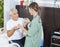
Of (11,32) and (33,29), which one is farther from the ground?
(33,29)

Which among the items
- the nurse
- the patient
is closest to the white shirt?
the patient

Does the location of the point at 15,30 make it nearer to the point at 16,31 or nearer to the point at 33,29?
the point at 16,31

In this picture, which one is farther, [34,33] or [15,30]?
[15,30]

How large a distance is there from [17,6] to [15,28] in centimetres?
80

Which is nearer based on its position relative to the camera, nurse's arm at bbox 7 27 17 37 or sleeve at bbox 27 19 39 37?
sleeve at bbox 27 19 39 37

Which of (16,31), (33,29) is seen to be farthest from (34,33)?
(16,31)

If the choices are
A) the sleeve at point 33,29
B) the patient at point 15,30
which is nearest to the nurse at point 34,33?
the sleeve at point 33,29

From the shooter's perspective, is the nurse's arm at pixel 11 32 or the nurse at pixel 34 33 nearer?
the nurse at pixel 34 33

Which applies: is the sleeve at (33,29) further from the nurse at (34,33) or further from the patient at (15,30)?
the patient at (15,30)

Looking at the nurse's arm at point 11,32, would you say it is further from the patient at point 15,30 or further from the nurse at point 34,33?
the nurse at point 34,33

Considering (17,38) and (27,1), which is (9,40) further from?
(27,1)

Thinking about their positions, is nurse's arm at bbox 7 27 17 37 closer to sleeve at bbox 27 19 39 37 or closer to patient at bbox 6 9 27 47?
patient at bbox 6 9 27 47

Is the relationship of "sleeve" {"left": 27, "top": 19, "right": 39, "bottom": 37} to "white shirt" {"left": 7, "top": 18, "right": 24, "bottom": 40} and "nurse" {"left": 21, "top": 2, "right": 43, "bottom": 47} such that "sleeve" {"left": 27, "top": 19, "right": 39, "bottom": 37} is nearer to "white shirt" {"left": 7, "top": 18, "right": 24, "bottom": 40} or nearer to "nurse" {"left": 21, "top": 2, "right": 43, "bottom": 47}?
"nurse" {"left": 21, "top": 2, "right": 43, "bottom": 47}

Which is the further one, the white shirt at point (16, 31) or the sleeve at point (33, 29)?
the white shirt at point (16, 31)
